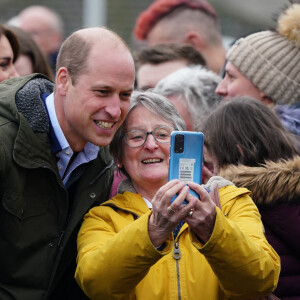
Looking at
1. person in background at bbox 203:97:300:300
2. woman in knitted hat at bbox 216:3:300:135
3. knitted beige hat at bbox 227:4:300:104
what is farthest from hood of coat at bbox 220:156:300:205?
knitted beige hat at bbox 227:4:300:104

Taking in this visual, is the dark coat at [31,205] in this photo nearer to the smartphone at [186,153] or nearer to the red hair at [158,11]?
the smartphone at [186,153]

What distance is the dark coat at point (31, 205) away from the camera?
360 cm

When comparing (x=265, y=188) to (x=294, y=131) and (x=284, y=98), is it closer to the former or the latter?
(x=294, y=131)

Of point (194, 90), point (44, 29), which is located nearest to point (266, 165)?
point (194, 90)

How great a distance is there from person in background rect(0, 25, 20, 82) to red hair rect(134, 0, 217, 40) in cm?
277

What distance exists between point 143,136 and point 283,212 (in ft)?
2.62

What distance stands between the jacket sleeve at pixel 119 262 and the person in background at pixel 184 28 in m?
4.51

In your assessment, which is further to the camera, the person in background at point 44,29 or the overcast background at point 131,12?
the overcast background at point 131,12

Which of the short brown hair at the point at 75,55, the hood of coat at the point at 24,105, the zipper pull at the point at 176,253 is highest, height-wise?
the short brown hair at the point at 75,55

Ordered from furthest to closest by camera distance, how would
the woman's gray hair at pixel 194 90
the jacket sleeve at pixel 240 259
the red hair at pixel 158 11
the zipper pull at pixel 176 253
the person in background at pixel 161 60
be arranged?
1. the red hair at pixel 158 11
2. the person in background at pixel 161 60
3. the woman's gray hair at pixel 194 90
4. the zipper pull at pixel 176 253
5. the jacket sleeve at pixel 240 259

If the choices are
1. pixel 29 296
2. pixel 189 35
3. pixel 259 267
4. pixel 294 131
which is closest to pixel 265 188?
pixel 259 267

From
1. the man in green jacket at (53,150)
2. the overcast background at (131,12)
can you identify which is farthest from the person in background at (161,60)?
the overcast background at (131,12)

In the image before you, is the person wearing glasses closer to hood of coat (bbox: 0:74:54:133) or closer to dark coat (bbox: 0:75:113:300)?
dark coat (bbox: 0:75:113:300)

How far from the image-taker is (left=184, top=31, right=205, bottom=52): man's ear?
7.59m
